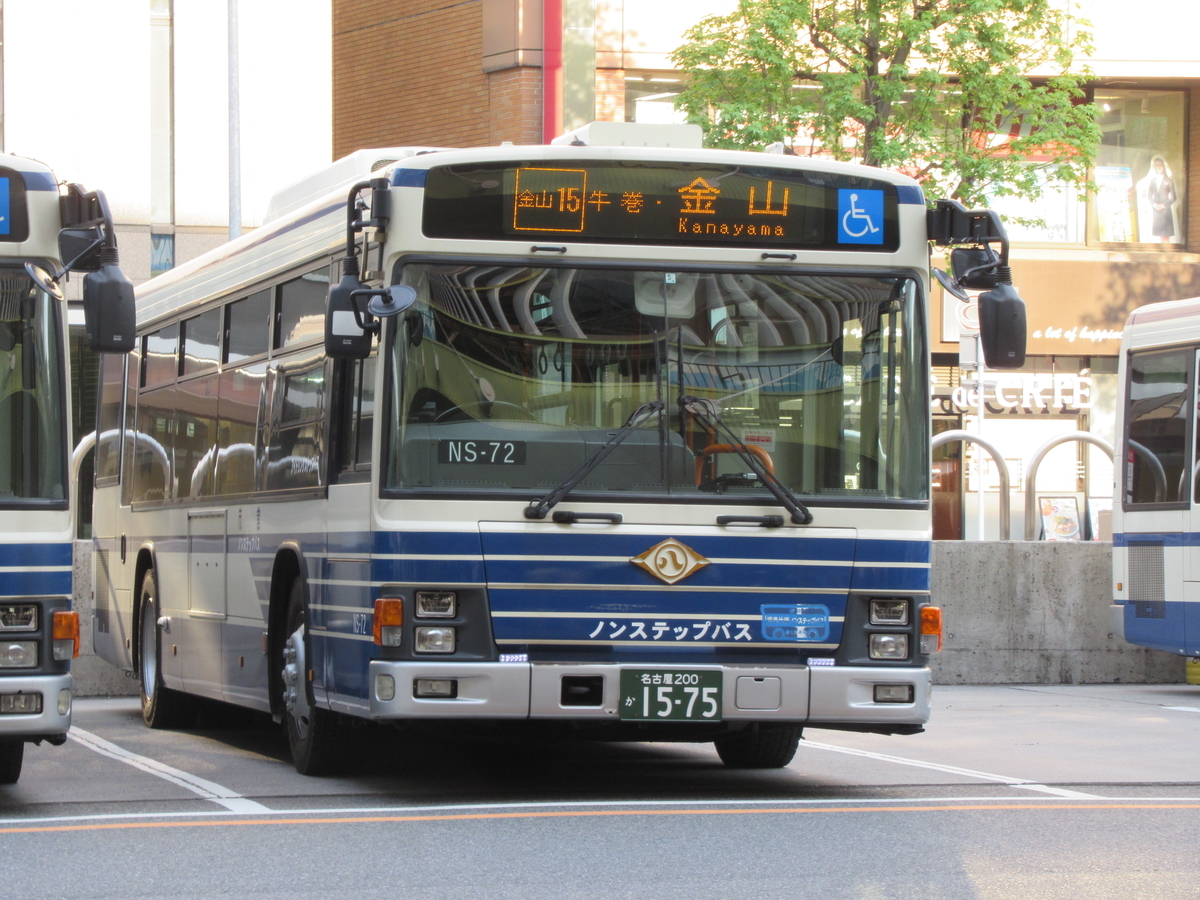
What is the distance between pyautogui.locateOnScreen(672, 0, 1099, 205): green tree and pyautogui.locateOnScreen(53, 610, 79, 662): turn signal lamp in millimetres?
16401

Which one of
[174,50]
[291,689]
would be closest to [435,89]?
[174,50]

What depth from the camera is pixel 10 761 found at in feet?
29.6

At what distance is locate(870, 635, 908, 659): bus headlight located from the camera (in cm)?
891

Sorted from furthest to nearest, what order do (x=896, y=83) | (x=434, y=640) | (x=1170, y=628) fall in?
(x=896, y=83) < (x=1170, y=628) < (x=434, y=640)

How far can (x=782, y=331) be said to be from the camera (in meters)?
8.96

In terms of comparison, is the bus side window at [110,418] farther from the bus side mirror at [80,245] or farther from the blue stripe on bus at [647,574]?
the blue stripe on bus at [647,574]

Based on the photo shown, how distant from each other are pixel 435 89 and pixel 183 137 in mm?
6117

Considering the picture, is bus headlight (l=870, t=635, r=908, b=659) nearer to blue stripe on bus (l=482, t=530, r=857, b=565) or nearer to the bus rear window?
blue stripe on bus (l=482, t=530, r=857, b=565)

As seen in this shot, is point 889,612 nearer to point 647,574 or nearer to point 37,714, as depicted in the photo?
point 647,574

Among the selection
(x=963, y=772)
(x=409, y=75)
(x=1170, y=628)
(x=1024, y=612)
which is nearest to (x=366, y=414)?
(x=963, y=772)

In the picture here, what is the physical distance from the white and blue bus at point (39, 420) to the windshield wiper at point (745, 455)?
8.28ft

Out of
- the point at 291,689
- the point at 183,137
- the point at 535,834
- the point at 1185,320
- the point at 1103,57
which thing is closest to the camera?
the point at 535,834

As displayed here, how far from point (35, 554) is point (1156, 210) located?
87.5ft

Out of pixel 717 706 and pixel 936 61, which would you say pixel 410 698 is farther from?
pixel 936 61
